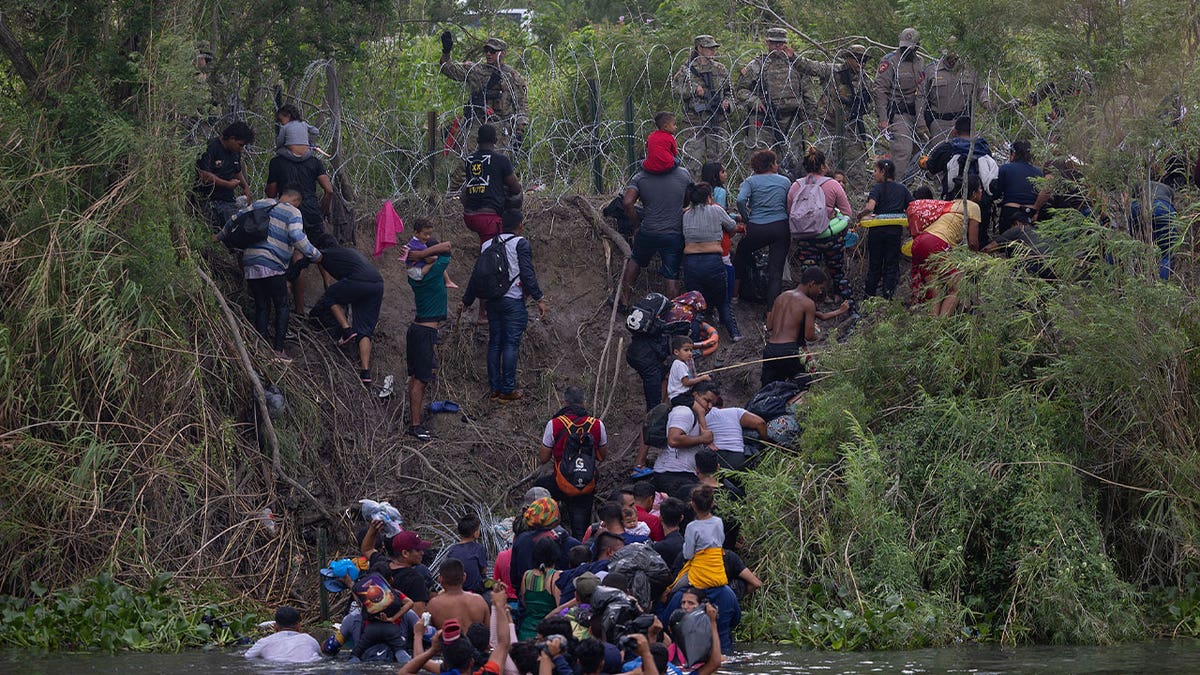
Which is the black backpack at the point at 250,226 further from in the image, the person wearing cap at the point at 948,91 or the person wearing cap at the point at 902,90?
the person wearing cap at the point at 948,91

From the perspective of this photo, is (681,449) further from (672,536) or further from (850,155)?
(850,155)

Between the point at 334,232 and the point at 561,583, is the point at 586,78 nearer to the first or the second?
the point at 334,232

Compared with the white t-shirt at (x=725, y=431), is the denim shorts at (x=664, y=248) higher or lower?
higher

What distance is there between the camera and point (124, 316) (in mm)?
12641

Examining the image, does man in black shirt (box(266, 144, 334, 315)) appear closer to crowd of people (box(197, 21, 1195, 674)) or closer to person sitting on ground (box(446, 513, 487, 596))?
crowd of people (box(197, 21, 1195, 674))

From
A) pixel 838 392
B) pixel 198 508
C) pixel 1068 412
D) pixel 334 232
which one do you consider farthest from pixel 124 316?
pixel 1068 412

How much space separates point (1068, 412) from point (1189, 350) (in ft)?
3.43

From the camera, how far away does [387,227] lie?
15.4 meters

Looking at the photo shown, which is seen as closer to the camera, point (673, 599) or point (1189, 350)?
point (673, 599)

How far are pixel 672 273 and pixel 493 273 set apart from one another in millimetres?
1965

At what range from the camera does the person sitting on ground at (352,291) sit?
1427cm

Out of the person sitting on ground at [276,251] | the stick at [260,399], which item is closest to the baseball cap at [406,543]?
the stick at [260,399]

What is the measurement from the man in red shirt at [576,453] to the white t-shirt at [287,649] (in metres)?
2.85

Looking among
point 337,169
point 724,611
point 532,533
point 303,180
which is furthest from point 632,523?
point 337,169
